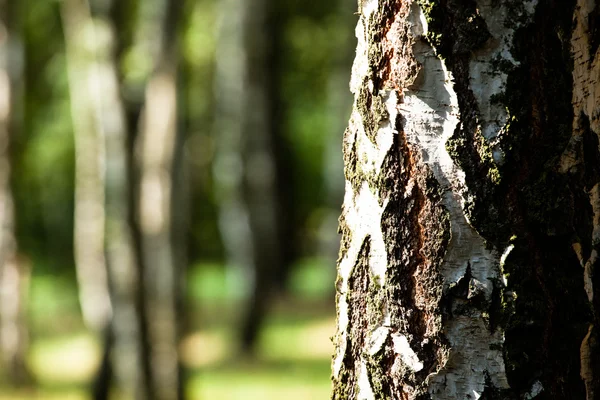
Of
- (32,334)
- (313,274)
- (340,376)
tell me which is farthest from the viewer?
(313,274)

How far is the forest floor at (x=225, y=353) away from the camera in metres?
11.2

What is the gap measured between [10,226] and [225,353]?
4.26 m

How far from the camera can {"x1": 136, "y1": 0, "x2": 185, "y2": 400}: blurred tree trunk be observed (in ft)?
27.4

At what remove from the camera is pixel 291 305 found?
1838 cm

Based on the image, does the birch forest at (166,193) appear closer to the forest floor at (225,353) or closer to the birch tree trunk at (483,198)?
the forest floor at (225,353)

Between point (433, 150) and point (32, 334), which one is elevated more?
point (32, 334)

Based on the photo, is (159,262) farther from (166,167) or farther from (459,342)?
(459,342)

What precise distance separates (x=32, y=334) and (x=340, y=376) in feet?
56.6

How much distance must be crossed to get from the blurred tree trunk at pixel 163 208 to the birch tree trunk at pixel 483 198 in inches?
260

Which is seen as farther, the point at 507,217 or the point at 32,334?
the point at 32,334

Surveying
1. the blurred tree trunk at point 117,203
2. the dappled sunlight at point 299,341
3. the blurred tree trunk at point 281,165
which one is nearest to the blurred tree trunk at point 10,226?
the blurred tree trunk at point 117,203

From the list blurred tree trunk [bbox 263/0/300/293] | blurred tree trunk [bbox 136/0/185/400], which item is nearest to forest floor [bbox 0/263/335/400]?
blurred tree trunk [bbox 136/0/185/400]

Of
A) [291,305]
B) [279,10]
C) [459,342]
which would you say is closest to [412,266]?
[459,342]

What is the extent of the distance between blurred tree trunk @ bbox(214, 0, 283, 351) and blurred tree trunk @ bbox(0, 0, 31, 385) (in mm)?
3569
